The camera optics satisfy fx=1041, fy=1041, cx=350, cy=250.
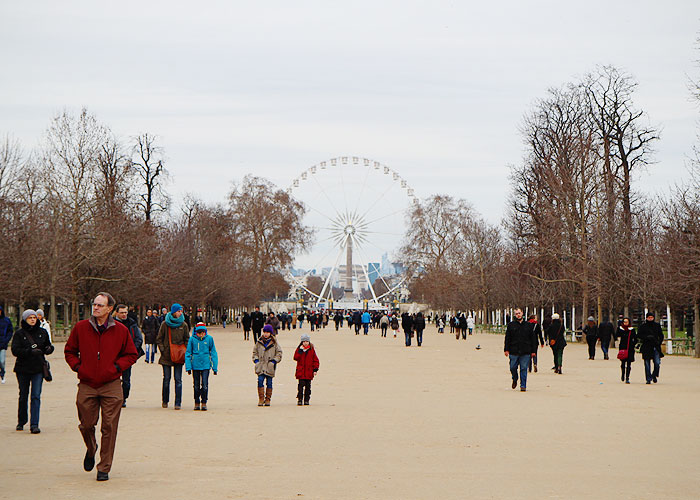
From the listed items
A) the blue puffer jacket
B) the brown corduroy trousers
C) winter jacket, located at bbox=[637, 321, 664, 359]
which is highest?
winter jacket, located at bbox=[637, 321, 664, 359]

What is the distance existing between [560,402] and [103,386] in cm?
1078

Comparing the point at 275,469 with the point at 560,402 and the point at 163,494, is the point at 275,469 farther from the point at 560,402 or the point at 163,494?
the point at 560,402

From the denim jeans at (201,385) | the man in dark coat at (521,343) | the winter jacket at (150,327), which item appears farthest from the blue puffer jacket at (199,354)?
the winter jacket at (150,327)

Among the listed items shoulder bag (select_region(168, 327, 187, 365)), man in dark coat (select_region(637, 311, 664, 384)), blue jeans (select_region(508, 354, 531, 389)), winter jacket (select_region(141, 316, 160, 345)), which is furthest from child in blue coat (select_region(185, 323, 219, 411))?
winter jacket (select_region(141, 316, 160, 345))

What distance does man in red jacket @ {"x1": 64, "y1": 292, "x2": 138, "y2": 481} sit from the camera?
996cm

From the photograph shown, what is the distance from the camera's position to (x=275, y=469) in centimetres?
1051

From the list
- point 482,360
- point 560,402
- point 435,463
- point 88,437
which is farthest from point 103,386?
point 482,360

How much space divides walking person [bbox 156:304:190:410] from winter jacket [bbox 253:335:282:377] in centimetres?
127

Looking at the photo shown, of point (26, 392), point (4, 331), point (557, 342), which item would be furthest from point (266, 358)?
point (557, 342)

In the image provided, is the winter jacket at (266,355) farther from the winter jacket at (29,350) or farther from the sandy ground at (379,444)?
the winter jacket at (29,350)

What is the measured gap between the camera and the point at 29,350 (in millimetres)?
13727

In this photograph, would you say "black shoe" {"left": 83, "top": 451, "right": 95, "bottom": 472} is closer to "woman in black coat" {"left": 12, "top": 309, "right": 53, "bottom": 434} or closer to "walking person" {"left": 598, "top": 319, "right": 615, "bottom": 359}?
"woman in black coat" {"left": 12, "top": 309, "right": 53, "bottom": 434}

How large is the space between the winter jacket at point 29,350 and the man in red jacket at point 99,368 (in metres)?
3.77

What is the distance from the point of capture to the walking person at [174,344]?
17.0 m
